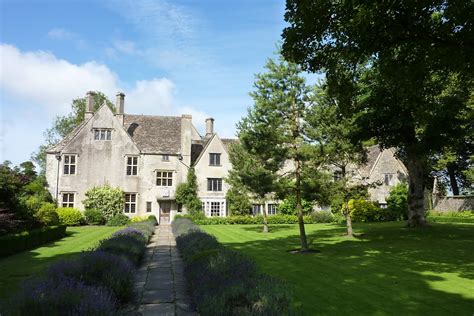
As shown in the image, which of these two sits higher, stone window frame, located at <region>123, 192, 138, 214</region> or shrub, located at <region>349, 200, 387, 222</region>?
stone window frame, located at <region>123, 192, 138, 214</region>

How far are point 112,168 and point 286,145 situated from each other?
87.4 ft

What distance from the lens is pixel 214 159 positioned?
45000 mm

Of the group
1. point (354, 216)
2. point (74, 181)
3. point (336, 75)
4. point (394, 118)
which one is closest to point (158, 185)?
point (74, 181)

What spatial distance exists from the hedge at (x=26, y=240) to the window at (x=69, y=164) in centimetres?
1738

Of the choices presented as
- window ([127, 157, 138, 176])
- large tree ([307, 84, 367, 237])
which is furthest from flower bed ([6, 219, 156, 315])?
window ([127, 157, 138, 176])

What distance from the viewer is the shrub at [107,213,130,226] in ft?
124

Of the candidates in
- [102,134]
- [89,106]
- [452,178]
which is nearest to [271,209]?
[102,134]

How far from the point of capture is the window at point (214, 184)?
44.4 meters

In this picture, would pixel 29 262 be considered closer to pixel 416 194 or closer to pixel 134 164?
pixel 416 194

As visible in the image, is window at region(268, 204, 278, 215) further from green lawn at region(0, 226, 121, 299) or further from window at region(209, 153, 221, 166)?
green lawn at region(0, 226, 121, 299)

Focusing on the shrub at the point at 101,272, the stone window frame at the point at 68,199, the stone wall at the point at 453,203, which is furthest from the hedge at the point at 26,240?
the stone wall at the point at 453,203

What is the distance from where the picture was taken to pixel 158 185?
42688mm

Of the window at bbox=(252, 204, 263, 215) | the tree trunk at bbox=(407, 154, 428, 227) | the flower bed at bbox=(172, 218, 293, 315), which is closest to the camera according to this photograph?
the flower bed at bbox=(172, 218, 293, 315)

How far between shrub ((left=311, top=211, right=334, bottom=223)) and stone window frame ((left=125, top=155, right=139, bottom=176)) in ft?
67.7
